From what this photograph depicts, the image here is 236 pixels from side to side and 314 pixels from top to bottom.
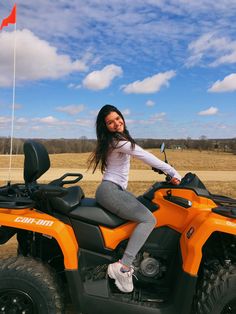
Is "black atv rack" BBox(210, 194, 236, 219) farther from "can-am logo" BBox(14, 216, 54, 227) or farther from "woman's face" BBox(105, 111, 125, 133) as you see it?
"can-am logo" BBox(14, 216, 54, 227)

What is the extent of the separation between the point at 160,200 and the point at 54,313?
1.36 meters

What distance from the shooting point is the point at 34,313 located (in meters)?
3.23

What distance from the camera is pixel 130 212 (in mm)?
3340

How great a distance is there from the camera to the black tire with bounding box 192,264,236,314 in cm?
309

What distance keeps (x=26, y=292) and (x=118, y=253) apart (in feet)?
2.88

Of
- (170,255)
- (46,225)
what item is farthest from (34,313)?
(170,255)

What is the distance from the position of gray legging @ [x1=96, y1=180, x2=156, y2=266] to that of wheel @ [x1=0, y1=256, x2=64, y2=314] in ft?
2.31

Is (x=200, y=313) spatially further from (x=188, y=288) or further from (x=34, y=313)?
(x=34, y=313)

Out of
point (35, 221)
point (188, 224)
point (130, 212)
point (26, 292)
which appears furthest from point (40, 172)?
point (188, 224)

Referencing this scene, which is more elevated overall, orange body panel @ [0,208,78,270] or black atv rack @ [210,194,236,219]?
black atv rack @ [210,194,236,219]

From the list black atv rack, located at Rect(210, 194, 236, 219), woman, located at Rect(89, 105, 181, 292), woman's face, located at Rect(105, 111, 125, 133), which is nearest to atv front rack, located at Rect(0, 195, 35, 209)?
woman, located at Rect(89, 105, 181, 292)

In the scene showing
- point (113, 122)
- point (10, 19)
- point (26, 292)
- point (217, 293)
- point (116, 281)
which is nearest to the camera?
point (217, 293)

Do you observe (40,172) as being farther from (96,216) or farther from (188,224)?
(188,224)

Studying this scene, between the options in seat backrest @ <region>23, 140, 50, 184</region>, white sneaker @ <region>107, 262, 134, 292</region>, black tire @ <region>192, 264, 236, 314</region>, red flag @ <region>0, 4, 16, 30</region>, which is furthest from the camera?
red flag @ <region>0, 4, 16, 30</region>
